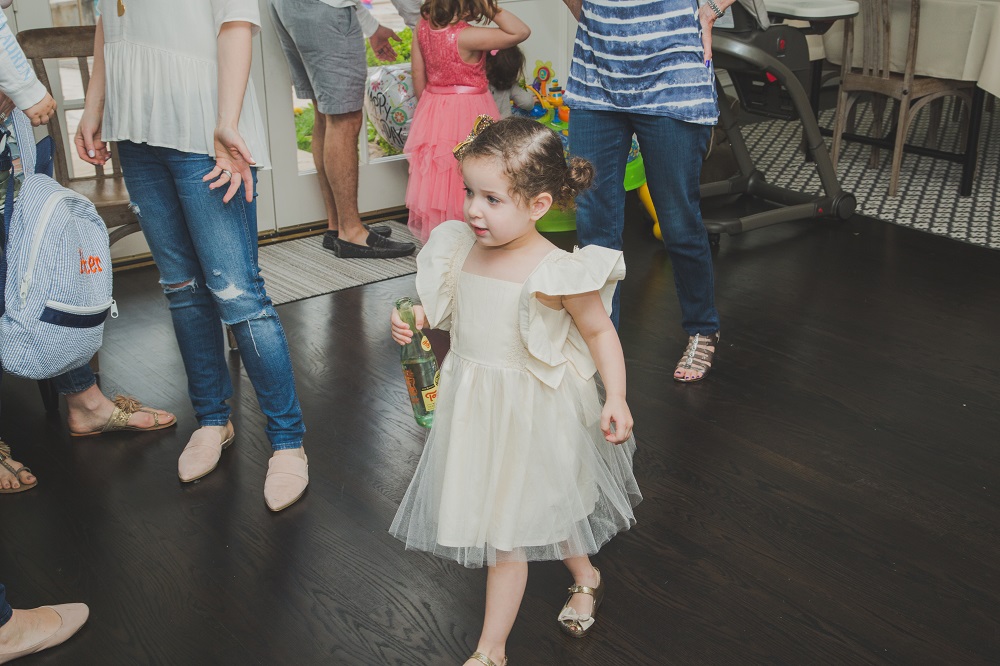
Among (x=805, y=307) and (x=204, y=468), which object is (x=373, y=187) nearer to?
(x=805, y=307)

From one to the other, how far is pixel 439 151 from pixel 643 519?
1.58 m

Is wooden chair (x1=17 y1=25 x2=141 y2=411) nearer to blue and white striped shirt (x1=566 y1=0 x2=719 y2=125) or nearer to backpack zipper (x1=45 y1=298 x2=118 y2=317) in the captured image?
backpack zipper (x1=45 y1=298 x2=118 y2=317)

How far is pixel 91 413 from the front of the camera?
247 cm

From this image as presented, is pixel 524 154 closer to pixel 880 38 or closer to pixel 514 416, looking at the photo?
pixel 514 416

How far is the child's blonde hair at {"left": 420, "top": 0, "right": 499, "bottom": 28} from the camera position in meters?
3.09

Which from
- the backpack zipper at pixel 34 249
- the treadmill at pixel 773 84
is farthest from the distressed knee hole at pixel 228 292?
the treadmill at pixel 773 84

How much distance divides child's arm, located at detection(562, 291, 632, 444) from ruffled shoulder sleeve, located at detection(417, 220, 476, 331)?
0.20 meters

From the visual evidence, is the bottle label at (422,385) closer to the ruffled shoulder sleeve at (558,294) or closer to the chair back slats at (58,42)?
the ruffled shoulder sleeve at (558,294)

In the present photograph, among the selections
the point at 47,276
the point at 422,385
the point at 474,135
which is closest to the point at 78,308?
the point at 47,276

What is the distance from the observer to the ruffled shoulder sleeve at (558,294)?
1542mm

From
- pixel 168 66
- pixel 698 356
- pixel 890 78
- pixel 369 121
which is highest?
pixel 168 66

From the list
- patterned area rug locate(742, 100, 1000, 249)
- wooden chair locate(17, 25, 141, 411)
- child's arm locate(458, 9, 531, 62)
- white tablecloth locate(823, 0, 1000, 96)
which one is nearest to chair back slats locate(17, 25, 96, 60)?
wooden chair locate(17, 25, 141, 411)

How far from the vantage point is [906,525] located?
2.08 m

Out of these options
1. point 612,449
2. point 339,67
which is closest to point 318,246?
point 339,67
